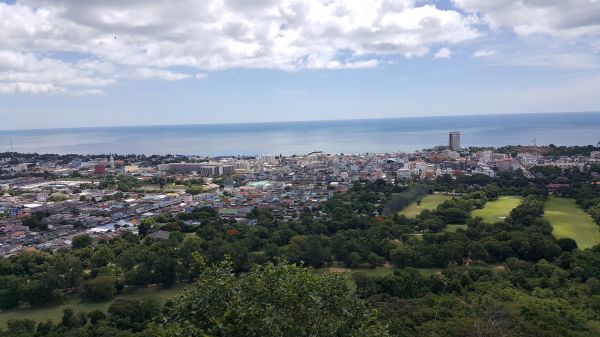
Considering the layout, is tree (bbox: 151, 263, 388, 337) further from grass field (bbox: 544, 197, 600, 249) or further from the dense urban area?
grass field (bbox: 544, 197, 600, 249)

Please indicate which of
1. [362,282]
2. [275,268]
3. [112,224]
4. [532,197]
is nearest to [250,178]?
[112,224]

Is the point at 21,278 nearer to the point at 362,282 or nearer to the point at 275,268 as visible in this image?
the point at 362,282

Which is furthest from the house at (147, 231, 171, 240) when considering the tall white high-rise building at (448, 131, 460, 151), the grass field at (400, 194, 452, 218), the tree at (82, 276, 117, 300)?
the tall white high-rise building at (448, 131, 460, 151)

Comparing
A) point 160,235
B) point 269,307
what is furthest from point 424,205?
point 269,307

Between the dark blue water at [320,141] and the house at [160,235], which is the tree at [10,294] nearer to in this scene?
the house at [160,235]

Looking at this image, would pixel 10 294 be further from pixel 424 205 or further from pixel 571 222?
pixel 571 222
